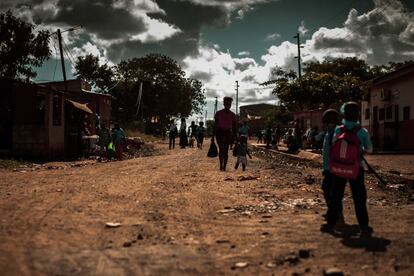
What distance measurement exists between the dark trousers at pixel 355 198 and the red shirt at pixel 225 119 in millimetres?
6571

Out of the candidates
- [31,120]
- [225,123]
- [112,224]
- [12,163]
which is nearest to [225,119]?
[225,123]

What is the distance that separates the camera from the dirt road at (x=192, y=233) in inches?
163

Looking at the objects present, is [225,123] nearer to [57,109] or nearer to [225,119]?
[225,119]

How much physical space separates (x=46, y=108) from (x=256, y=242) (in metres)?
16.6

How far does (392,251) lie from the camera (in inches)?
→ 182

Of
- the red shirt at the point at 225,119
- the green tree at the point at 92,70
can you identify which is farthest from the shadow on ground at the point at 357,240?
the green tree at the point at 92,70

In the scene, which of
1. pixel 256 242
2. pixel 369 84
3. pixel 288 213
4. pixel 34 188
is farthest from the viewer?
pixel 369 84

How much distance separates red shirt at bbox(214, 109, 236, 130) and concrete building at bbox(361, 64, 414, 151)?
1799cm

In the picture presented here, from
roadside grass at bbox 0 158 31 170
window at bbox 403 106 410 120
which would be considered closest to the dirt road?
roadside grass at bbox 0 158 31 170

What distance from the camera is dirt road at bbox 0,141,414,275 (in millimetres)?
4145

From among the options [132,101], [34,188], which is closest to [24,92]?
[34,188]

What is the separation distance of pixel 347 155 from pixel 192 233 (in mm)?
1991

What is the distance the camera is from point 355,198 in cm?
565

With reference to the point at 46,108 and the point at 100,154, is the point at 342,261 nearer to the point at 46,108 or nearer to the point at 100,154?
the point at 46,108
